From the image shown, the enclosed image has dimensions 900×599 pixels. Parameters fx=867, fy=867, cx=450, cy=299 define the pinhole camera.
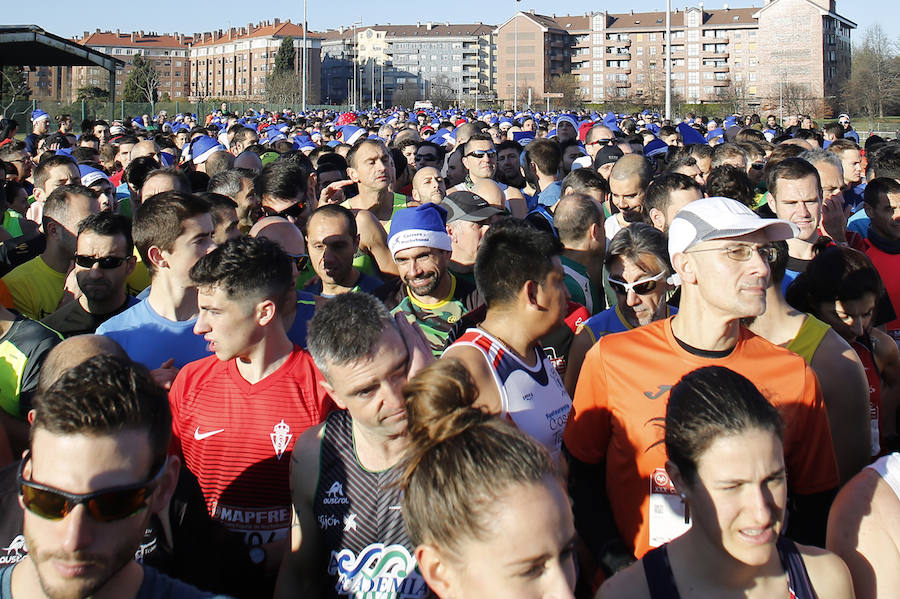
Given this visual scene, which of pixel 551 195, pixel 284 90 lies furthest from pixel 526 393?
pixel 284 90

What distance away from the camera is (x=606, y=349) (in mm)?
3371

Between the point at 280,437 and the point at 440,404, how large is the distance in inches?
50.0

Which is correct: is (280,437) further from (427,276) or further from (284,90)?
(284,90)

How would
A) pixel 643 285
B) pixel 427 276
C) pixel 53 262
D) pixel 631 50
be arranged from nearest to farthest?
pixel 643 285, pixel 427 276, pixel 53 262, pixel 631 50

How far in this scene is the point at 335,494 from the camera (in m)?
3.09

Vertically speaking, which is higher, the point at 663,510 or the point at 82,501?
the point at 82,501

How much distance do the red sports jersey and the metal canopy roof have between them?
29737 mm

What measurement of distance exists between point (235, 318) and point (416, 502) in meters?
1.72

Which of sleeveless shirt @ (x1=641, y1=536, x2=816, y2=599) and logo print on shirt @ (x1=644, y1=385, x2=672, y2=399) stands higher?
logo print on shirt @ (x1=644, y1=385, x2=672, y2=399)

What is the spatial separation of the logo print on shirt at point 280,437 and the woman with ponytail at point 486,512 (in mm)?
1285

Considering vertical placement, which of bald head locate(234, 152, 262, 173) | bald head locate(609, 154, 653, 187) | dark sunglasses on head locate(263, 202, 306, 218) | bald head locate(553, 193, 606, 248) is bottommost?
bald head locate(553, 193, 606, 248)

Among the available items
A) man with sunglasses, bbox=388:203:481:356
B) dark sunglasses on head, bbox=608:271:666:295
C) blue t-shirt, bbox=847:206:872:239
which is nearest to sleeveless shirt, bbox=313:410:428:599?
man with sunglasses, bbox=388:203:481:356

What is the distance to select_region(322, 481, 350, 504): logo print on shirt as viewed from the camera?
10.1 ft

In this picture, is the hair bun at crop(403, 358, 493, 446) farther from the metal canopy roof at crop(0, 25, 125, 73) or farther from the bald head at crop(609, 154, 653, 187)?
the metal canopy roof at crop(0, 25, 125, 73)
